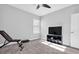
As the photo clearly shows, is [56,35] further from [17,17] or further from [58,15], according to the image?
[17,17]

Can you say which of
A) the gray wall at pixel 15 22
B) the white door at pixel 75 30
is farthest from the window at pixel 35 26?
the white door at pixel 75 30

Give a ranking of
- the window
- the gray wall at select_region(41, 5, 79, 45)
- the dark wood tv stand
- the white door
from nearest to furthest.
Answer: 1. the white door
2. the gray wall at select_region(41, 5, 79, 45)
3. the dark wood tv stand
4. the window

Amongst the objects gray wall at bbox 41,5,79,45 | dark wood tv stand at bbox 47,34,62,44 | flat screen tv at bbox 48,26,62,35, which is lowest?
dark wood tv stand at bbox 47,34,62,44

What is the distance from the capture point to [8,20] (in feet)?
11.1

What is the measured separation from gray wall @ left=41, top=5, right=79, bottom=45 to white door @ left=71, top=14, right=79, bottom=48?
31 cm

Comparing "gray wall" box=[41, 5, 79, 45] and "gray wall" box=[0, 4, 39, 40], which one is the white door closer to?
"gray wall" box=[41, 5, 79, 45]

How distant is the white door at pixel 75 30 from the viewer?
3143 millimetres

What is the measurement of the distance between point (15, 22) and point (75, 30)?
10.2 ft

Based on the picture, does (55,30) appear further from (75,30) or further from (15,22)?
(15,22)

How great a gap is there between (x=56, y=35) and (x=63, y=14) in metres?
1.40

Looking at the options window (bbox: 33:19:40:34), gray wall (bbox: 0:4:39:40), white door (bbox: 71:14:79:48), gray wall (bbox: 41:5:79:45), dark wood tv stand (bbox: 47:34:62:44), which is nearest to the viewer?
white door (bbox: 71:14:79:48)

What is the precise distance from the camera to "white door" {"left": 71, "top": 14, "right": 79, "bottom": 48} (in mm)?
3143

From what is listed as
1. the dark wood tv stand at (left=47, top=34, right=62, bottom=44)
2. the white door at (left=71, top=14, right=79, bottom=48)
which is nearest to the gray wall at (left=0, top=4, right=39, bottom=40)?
the dark wood tv stand at (left=47, top=34, right=62, bottom=44)
